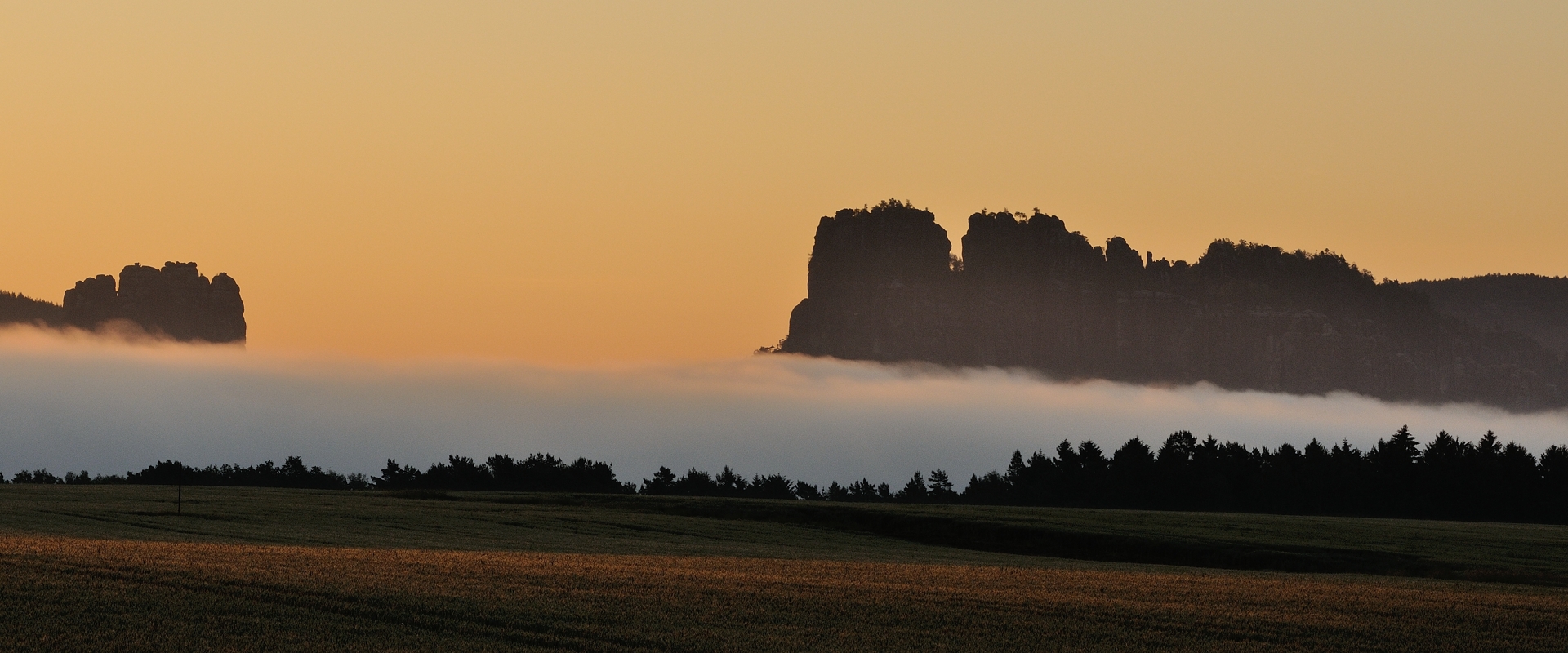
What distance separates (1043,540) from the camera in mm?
79812

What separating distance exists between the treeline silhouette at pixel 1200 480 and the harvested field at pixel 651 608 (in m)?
84.8

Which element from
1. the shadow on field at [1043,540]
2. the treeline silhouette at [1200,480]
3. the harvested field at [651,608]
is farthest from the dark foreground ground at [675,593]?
the treeline silhouette at [1200,480]

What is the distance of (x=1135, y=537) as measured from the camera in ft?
253

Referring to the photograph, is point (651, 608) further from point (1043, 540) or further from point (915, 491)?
point (915, 491)

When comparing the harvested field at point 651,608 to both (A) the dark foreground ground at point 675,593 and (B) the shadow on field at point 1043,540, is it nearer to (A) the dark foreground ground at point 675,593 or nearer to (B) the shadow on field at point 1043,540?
(A) the dark foreground ground at point 675,593

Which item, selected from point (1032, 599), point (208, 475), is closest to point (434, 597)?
point (1032, 599)

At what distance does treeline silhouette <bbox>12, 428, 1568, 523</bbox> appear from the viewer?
12431 cm

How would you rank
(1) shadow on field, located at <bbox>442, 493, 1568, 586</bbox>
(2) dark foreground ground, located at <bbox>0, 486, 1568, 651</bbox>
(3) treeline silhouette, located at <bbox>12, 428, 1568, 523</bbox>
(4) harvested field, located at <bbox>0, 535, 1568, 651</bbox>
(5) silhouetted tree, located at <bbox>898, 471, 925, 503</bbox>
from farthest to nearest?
(5) silhouetted tree, located at <bbox>898, 471, 925, 503</bbox>, (3) treeline silhouette, located at <bbox>12, 428, 1568, 523</bbox>, (1) shadow on field, located at <bbox>442, 493, 1568, 586</bbox>, (2) dark foreground ground, located at <bbox>0, 486, 1568, 651</bbox>, (4) harvested field, located at <bbox>0, 535, 1568, 651</bbox>

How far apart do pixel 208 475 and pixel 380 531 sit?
106204 millimetres

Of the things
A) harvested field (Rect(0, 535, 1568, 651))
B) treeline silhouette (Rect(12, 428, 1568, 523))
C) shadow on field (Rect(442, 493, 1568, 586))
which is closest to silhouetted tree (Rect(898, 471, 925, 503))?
treeline silhouette (Rect(12, 428, 1568, 523))

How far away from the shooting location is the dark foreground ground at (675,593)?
30.5 m

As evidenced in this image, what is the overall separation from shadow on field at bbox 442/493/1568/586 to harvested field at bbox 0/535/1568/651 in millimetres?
17412

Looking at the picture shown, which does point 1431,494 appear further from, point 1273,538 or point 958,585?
point 958,585

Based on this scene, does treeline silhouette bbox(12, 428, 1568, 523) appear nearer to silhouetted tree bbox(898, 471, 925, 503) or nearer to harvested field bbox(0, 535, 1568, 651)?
silhouetted tree bbox(898, 471, 925, 503)
